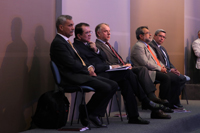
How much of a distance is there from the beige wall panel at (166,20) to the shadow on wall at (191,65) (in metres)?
0.24

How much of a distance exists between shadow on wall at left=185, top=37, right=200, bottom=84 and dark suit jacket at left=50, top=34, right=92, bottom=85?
4474mm

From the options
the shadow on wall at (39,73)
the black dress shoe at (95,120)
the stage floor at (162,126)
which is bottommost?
the stage floor at (162,126)

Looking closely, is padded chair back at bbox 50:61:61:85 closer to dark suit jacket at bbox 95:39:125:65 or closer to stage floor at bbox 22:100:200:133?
stage floor at bbox 22:100:200:133

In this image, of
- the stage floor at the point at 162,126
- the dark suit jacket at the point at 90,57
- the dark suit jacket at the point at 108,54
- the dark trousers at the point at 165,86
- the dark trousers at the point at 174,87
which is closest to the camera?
the stage floor at the point at 162,126

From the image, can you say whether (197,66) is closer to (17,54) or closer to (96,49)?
(96,49)

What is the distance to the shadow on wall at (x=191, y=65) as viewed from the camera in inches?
292

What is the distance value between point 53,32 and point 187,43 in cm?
418

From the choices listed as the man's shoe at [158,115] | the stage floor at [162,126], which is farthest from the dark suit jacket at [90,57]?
the man's shoe at [158,115]

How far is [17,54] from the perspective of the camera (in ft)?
11.7

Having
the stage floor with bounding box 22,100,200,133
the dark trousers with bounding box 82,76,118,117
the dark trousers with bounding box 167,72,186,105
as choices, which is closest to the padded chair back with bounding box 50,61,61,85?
the dark trousers with bounding box 82,76,118,117

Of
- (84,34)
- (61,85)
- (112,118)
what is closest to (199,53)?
(112,118)

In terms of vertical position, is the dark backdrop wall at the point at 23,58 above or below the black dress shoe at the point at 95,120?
above

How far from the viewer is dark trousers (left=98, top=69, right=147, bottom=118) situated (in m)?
3.72

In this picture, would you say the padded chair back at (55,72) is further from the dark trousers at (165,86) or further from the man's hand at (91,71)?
the dark trousers at (165,86)
